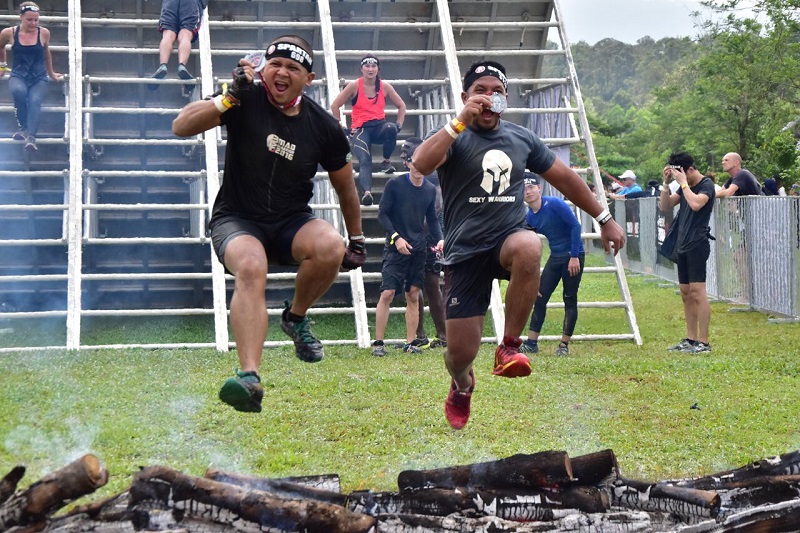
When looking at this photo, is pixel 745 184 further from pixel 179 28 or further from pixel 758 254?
pixel 179 28

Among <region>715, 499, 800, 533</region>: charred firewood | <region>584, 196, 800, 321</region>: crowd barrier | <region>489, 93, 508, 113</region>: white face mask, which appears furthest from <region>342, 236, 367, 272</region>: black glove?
<region>584, 196, 800, 321</region>: crowd barrier

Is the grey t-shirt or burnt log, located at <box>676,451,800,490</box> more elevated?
the grey t-shirt

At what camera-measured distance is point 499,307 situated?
13.2 m

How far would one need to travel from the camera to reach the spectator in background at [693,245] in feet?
41.4

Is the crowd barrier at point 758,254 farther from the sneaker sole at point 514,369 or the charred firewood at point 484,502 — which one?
the charred firewood at point 484,502

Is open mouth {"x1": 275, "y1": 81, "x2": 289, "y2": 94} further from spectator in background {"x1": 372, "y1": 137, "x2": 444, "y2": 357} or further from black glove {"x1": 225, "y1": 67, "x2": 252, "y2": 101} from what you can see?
spectator in background {"x1": 372, "y1": 137, "x2": 444, "y2": 357}

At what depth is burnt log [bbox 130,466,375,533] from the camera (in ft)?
18.1

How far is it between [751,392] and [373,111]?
6.30 meters

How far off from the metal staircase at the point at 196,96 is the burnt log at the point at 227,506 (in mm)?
7305

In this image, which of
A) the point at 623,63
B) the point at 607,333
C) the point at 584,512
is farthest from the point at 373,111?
the point at 623,63

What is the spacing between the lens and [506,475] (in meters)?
6.34

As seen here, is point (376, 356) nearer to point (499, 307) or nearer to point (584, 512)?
point (499, 307)

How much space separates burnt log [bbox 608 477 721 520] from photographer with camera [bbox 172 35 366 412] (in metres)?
2.24

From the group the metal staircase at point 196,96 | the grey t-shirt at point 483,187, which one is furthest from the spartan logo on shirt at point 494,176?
the metal staircase at point 196,96
